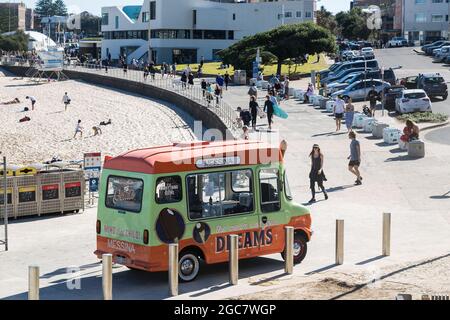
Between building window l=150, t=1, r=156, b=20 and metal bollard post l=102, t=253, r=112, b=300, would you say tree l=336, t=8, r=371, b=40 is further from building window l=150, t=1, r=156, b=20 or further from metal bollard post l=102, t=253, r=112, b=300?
metal bollard post l=102, t=253, r=112, b=300

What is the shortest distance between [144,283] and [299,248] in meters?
2.79

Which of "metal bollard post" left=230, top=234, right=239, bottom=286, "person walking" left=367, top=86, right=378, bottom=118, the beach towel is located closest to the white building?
"person walking" left=367, top=86, right=378, bottom=118

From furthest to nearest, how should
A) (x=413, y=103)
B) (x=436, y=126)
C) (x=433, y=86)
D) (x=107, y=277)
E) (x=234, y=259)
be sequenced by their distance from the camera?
(x=433, y=86) → (x=413, y=103) → (x=436, y=126) → (x=234, y=259) → (x=107, y=277)

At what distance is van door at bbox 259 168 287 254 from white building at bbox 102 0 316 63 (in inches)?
3386

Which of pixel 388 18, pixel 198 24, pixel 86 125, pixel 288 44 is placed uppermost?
pixel 388 18

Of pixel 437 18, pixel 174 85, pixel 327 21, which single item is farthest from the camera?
pixel 327 21

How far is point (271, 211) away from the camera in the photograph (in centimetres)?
1588

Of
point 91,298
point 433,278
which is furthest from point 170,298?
point 433,278

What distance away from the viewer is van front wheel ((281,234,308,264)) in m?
16.0

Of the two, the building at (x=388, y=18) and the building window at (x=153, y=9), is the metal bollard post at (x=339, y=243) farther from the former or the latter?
the building at (x=388, y=18)

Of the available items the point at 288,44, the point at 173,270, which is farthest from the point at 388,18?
the point at 173,270

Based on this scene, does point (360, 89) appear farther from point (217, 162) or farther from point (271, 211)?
point (217, 162)

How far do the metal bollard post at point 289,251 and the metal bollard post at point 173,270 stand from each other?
2.02 meters

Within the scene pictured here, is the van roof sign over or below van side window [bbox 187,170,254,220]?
over
